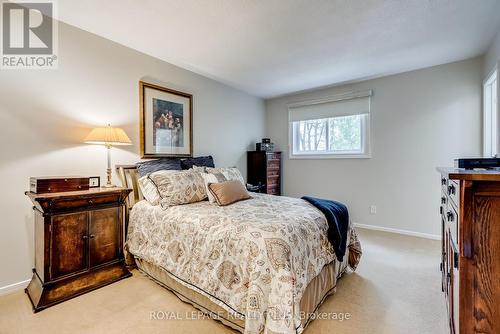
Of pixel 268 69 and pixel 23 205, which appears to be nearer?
pixel 23 205

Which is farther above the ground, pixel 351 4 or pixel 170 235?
pixel 351 4

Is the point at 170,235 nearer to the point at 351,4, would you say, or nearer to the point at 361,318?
the point at 361,318

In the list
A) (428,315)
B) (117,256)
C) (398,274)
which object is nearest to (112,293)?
(117,256)

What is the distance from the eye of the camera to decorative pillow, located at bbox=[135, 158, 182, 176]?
104 inches

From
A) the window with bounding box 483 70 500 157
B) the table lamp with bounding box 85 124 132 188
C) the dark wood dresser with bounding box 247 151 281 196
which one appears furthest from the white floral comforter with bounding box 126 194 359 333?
the window with bounding box 483 70 500 157

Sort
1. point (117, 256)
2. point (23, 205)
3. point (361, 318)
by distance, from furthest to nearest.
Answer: point (117, 256) < point (23, 205) < point (361, 318)

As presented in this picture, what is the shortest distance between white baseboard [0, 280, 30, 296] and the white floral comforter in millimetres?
957

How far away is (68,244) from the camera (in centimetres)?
194

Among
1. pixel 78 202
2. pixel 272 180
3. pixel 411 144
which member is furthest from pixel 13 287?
pixel 411 144

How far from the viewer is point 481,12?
2.07 m

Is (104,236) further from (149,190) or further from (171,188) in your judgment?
(171,188)

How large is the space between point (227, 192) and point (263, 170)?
207 cm

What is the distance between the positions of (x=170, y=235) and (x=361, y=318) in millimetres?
1611

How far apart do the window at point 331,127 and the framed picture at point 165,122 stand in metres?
2.21
